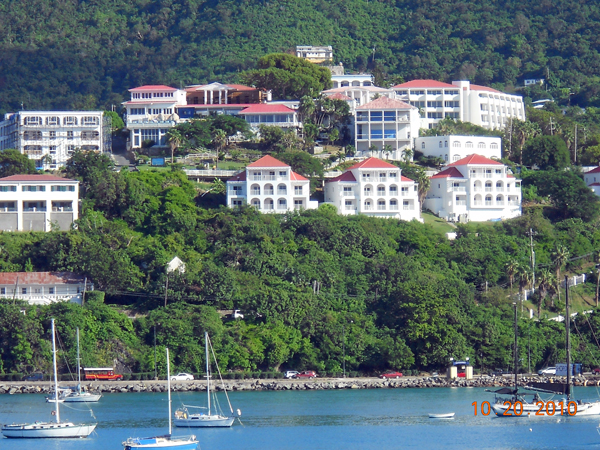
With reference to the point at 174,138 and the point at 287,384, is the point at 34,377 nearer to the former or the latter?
the point at 287,384

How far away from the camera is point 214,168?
100m

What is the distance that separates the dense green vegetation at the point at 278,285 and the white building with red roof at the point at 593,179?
10.5m

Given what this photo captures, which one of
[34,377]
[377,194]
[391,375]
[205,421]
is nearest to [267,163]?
[377,194]

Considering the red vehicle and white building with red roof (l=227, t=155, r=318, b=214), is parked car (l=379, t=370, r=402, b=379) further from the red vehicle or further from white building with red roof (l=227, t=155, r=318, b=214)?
white building with red roof (l=227, t=155, r=318, b=214)

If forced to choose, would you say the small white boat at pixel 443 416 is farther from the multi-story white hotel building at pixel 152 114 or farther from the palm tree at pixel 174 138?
the multi-story white hotel building at pixel 152 114

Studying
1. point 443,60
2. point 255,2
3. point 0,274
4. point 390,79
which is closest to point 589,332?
point 0,274

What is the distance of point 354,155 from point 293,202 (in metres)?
13.2

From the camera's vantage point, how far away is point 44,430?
2275 inches

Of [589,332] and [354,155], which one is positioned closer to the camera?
[589,332]

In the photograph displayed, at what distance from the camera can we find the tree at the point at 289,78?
115m

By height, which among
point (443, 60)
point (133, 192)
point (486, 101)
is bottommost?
point (133, 192)

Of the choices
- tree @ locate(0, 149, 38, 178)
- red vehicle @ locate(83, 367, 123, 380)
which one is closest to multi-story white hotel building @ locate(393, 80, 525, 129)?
tree @ locate(0, 149, 38, 178)

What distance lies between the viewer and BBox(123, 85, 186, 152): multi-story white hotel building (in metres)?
107

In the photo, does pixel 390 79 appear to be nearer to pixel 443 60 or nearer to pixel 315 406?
pixel 443 60
